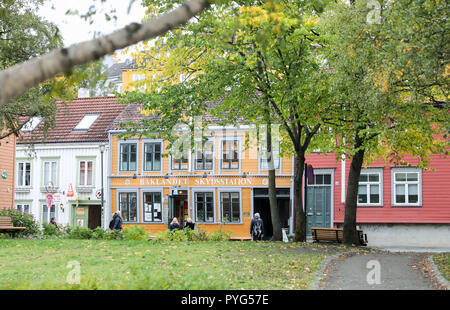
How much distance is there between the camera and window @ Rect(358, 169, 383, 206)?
37.3m

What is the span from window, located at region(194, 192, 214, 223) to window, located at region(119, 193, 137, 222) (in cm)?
490

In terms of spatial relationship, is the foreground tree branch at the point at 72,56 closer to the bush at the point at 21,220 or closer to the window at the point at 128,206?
the bush at the point at 21,220

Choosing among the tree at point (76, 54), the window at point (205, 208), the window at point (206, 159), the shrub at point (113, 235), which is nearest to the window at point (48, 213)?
the window at point (205, 208)

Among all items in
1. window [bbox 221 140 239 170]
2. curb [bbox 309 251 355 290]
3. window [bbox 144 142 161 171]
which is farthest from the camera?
window [bbox 144 142 161 171]

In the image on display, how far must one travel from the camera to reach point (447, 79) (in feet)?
45.6

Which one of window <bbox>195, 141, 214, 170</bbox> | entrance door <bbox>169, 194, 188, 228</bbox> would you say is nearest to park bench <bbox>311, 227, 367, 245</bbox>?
window <bbox>195, 141, 214, 170</bbox>

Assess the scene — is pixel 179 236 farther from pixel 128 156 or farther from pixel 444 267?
pixel 128 156

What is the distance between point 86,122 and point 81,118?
763 mm

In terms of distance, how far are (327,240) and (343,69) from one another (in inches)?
418

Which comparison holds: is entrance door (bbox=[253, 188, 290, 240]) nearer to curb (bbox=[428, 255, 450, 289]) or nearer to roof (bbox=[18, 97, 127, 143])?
roof (bbox=[18, 97, 127, 143])

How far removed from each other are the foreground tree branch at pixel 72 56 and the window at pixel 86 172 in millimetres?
41920

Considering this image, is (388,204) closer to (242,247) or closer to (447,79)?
(242,247)

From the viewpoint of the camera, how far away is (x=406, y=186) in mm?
37000
